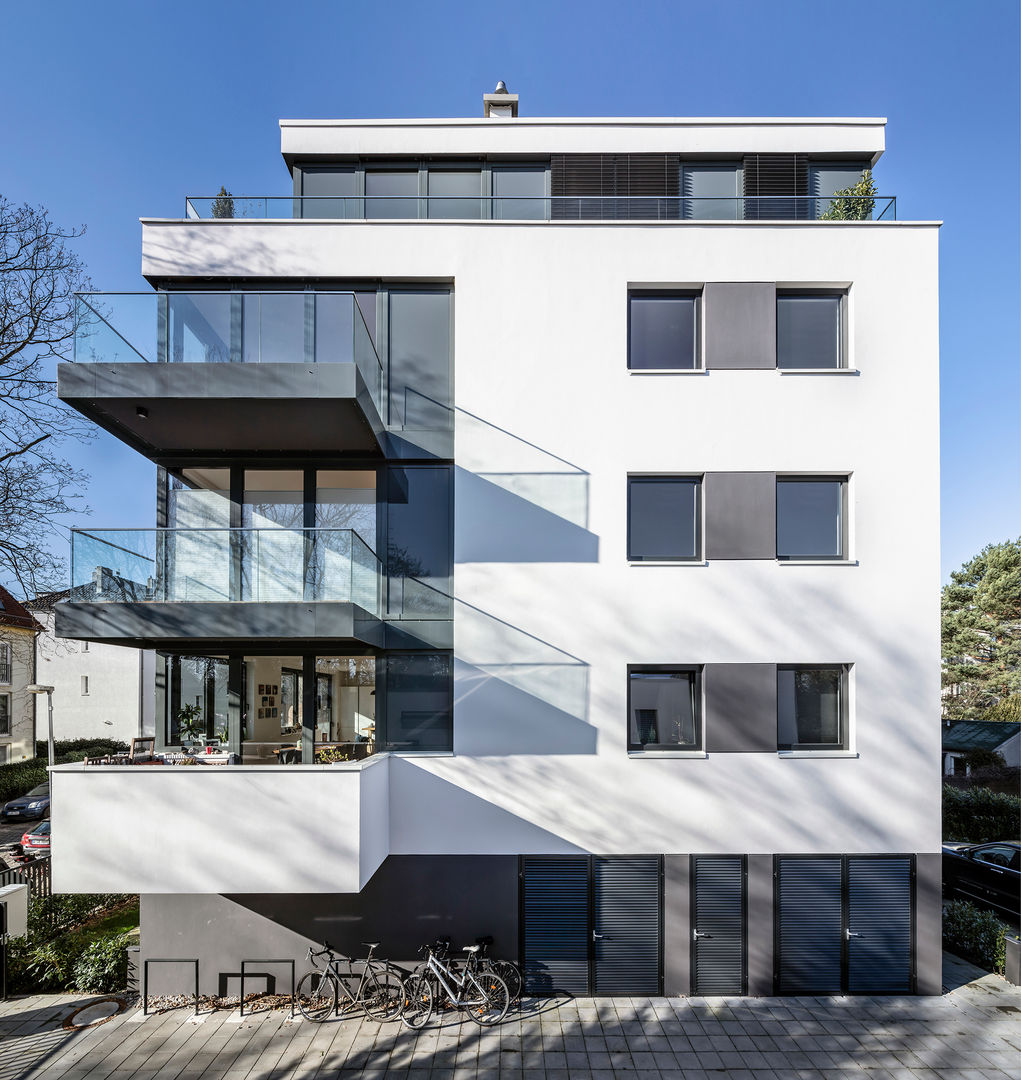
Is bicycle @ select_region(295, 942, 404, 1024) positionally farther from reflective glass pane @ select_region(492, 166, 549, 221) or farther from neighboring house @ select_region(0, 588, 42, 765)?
neighboring house @ select_region(0, 588, 42, 765)

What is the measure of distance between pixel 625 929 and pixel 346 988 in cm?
372

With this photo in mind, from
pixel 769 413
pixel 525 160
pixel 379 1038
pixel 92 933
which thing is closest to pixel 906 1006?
pixel 379 1038

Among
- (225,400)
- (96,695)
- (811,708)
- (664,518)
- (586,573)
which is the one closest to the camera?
(225,400)

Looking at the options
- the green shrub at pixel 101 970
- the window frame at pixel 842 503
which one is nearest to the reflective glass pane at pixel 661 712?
the window frame at pixel 842 503

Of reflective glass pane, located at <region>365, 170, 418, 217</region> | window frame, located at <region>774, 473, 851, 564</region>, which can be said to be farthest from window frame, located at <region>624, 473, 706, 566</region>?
reflective glass pane, located at <region>365, 170, 418, 217</region>

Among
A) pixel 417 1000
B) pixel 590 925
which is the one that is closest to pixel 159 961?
pixel 417 1000

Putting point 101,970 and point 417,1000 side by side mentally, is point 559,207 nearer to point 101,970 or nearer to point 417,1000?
point 417,1000

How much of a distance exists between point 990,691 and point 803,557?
94.4 feet

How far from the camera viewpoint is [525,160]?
1055cm

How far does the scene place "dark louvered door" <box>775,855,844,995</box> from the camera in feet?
28.8

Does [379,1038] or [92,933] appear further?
[92,933]

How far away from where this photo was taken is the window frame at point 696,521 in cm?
902

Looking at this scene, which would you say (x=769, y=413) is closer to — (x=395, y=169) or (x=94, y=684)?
(x=395, y=169)

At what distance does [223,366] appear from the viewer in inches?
305
